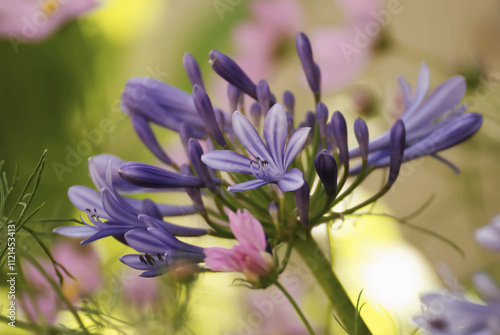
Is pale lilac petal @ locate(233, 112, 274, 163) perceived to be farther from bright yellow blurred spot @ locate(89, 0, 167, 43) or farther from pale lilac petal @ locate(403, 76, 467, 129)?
bright yellow blurred spot @ locate(89, 0, 167, 43)

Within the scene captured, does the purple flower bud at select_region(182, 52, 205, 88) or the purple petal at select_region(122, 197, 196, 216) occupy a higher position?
the purple flower bud at select_region(182, 52, 205, 88)

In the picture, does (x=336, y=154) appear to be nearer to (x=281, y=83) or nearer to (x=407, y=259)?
(x=407, y=259)

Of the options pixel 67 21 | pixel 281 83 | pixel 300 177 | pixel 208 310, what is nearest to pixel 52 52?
pixel 67 21

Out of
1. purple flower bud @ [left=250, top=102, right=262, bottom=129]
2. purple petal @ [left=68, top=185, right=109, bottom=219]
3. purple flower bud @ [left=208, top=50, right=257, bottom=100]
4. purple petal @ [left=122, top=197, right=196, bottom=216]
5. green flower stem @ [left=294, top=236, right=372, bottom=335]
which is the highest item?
purple flower bud @ [left=208, top=50, right=257, bottom=100]

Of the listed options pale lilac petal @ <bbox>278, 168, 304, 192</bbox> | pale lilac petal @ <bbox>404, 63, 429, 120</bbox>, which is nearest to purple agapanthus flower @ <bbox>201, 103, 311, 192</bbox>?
pale lilac petal @ <bbox>278, 168, 304, 192</bbox>

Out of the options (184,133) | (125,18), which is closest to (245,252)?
(184,133)

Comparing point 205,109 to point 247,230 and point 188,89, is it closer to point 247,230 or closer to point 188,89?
point 247,230
